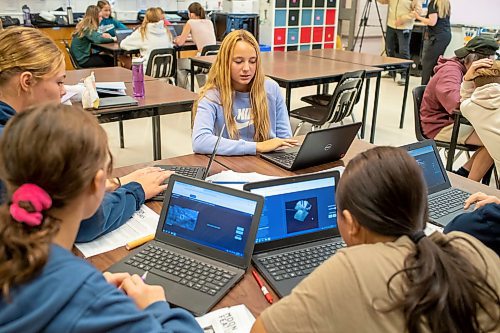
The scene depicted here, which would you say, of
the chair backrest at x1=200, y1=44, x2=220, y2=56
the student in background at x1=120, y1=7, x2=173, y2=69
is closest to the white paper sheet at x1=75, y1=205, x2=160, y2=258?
the chair backrest at x1=200, y1=44, x2=220, y2=56

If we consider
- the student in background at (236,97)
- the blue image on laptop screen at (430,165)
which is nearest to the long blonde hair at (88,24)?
the student in background at (236,97)

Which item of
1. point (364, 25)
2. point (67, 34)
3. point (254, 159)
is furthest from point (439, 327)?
point (364, 25)

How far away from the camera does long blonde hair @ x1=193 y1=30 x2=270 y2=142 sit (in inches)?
89.9

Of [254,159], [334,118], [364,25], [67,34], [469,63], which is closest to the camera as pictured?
[254,159]

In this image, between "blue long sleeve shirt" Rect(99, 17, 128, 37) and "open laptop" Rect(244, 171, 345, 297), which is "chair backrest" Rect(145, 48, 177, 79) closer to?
"blue long sleeve shirt" Rect(99, 17, 128, 37)

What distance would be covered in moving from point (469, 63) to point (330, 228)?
7.82 ft

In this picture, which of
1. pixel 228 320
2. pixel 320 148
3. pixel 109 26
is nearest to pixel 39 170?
pixel 228 320

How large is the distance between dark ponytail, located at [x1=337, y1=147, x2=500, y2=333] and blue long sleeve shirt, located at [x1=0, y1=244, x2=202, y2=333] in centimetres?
45

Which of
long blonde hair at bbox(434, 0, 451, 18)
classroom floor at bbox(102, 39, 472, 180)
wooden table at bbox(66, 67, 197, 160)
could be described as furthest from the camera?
long blonde hair at bbox(434, 0, 451, 18)

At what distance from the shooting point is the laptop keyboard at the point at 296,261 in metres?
1.20

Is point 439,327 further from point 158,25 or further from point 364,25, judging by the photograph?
point 364,25

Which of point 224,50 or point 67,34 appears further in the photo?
point 67,34

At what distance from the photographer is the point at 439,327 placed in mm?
811

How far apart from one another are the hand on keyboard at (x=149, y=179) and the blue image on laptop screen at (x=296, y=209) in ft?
1.43
